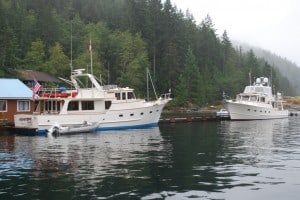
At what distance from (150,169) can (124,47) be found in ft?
230

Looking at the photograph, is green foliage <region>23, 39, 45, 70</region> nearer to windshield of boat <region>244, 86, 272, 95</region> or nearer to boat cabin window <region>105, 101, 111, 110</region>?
boat cabin window <region>105, 101, 111, 110</region>

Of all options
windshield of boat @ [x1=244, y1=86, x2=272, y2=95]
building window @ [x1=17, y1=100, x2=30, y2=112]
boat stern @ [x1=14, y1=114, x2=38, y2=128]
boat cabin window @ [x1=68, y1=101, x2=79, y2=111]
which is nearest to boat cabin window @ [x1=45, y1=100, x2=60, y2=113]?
boat cabin window @ [x1=68, y1=101, x2=79, y2=111]

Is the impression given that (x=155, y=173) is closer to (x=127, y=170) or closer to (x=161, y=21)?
(x=127, y=170)

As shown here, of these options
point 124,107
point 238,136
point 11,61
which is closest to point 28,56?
point 11,61

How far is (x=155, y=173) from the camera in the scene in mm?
20016

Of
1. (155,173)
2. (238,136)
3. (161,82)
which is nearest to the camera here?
(155,173)

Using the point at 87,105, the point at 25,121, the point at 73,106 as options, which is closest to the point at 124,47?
the point at 87,105

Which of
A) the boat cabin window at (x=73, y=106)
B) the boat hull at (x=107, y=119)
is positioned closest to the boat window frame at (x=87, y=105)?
the boat cabin window at (x=73, y=106)

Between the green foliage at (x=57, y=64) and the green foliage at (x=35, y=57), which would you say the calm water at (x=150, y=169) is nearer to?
the green foliage at (x=35, y=57)

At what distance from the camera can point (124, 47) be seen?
8944 cm

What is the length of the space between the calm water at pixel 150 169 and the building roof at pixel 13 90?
33.6ft

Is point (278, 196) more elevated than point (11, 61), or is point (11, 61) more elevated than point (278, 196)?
point (11, 61)

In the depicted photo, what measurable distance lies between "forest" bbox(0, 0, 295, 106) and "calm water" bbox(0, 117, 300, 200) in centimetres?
3578

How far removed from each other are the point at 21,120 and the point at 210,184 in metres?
27.1
